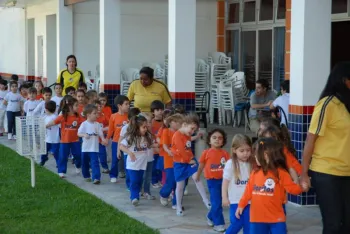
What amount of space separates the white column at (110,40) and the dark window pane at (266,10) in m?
4.29

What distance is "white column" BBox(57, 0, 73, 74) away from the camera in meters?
18.5

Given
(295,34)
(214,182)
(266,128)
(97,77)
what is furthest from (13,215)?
(97,77)

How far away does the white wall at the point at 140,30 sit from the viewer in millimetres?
18828

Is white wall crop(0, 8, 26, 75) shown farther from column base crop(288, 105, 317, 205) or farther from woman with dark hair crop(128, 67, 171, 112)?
column base crop(288, 105, 317, 205)

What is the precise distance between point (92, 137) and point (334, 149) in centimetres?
534

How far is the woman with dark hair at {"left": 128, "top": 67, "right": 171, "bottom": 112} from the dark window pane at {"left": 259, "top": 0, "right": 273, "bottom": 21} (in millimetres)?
7149

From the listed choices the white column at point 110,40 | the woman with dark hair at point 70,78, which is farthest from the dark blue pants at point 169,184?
the white column at point 110,40

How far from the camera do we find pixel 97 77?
18578 mm

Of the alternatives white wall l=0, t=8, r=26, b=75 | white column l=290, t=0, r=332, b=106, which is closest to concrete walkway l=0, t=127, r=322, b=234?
white column l=290, t=0, r=332, b=106

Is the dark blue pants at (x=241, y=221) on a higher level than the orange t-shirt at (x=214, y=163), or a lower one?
lower

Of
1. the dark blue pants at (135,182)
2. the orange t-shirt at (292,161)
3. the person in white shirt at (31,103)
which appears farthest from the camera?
the person in white shirt at (31,103)

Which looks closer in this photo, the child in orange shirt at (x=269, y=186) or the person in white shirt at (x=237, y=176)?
the child in orange shirt at (x=269, y=186)

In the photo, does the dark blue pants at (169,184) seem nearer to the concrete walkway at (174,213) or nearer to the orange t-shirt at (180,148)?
the concrete walkway at (174,213)

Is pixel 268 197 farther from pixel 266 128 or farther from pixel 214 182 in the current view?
pixel 214 182
